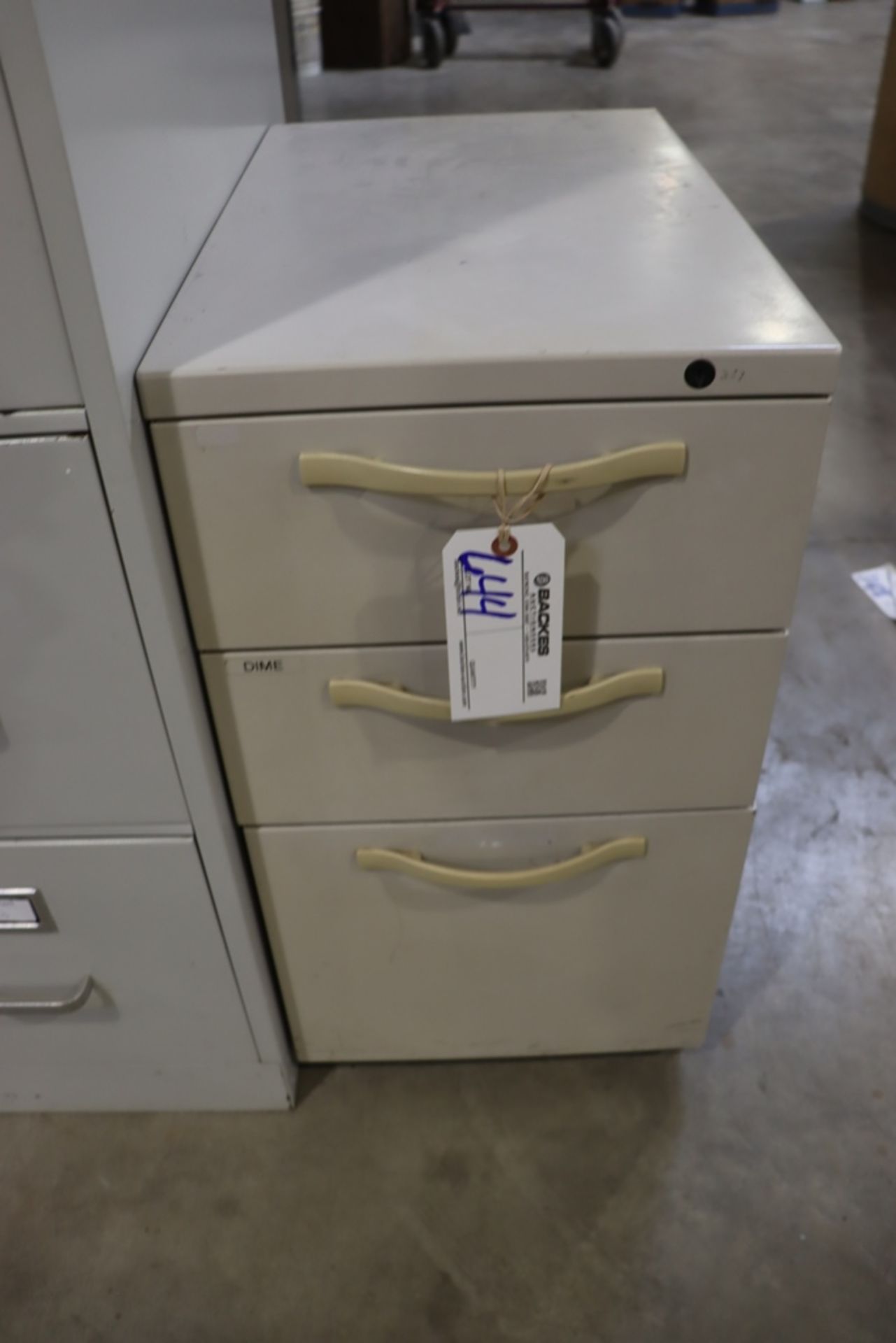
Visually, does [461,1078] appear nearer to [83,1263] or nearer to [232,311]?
[83,1263]

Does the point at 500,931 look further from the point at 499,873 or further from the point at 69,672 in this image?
the point at 69,672

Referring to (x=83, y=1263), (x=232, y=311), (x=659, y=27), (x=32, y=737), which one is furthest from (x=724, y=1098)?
(x=659, y=27)

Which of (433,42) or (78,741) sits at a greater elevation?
(78,741)

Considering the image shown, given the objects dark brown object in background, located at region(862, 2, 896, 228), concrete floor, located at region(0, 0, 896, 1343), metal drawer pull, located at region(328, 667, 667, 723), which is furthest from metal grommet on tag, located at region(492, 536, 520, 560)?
dark brown object in background, located at region(862, 2, 896, 228)

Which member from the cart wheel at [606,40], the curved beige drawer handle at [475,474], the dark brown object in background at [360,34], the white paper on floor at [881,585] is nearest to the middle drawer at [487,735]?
the curved beige drawer handle at [475,474]

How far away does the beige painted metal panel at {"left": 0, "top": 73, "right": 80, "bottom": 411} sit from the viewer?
0.46 meters

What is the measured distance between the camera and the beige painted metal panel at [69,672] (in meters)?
Result: 0.55

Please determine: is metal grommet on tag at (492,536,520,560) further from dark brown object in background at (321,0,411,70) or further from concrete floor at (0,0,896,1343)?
dark brown object in background at (321,0,411,70)

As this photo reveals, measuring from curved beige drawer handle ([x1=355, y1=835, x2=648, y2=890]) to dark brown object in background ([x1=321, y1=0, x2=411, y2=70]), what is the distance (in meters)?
4.86

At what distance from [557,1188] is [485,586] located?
61cm

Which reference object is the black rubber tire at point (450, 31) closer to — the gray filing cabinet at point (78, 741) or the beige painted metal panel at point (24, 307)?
the gray filing cabinet at point (78, 741)

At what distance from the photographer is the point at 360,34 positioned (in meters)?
4.55

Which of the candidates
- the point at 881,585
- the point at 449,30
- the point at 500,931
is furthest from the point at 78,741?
the point at 449,30

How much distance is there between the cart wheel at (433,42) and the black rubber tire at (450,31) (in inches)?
0.6
